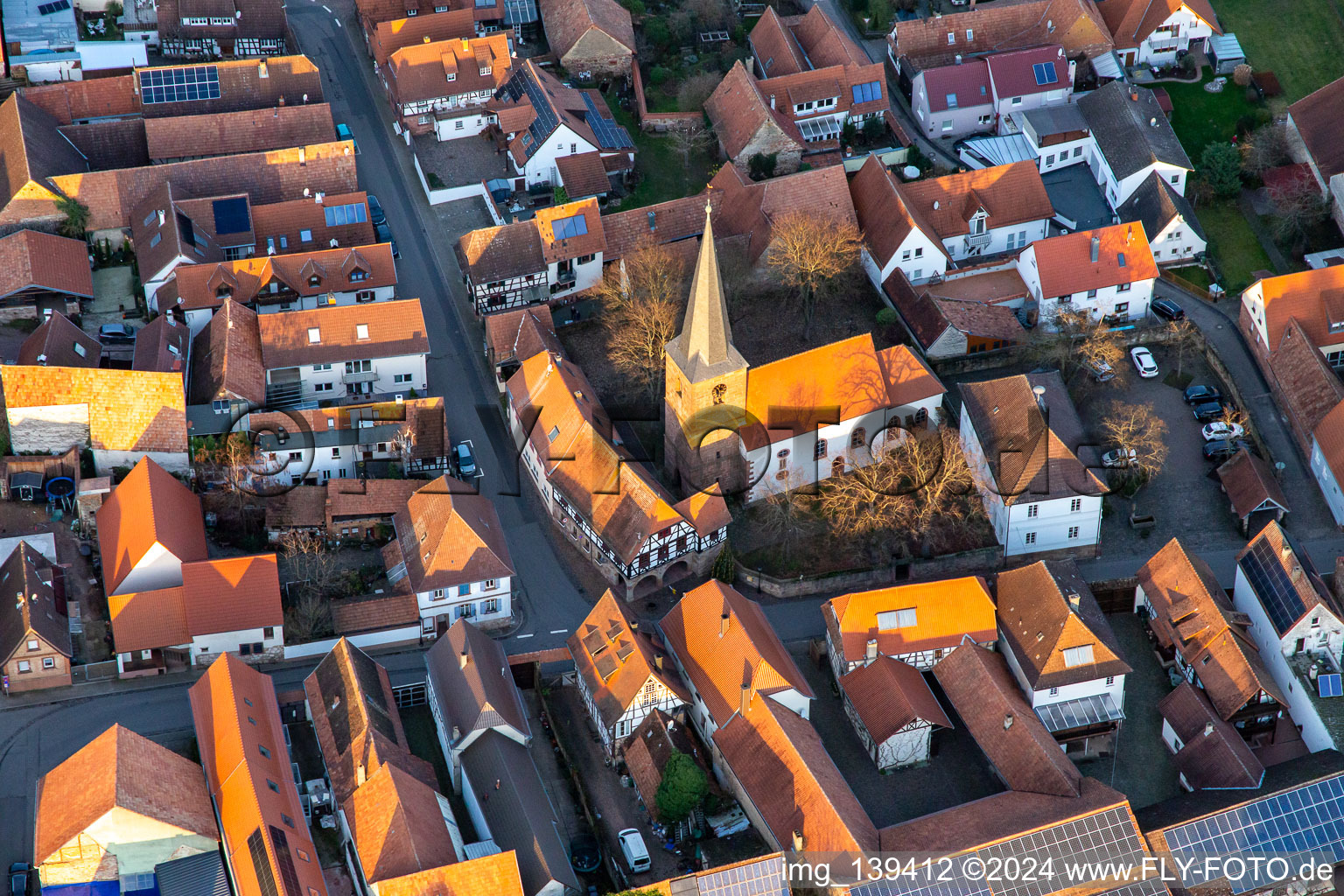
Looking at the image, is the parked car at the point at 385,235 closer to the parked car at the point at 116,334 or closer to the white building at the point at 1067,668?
the parked car at the point at 116,334

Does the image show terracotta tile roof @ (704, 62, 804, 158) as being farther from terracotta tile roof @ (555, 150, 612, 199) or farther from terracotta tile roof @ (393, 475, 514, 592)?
terracotta tile roof @ (393, 475, 514, 592)

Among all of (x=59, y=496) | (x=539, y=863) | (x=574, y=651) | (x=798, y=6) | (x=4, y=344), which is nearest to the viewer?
(x=539, y=863)

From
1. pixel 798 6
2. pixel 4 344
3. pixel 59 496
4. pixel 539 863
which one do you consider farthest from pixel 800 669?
pixel 798 6

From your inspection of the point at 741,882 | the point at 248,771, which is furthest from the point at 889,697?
the point at 248,771

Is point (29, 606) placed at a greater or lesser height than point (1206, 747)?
greater

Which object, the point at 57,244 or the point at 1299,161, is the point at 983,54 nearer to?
the point at 1299,161

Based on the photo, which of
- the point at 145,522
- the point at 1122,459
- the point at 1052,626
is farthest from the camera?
the point at 1122,459

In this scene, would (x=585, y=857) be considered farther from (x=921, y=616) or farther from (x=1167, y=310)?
(x=1167, y=310)
